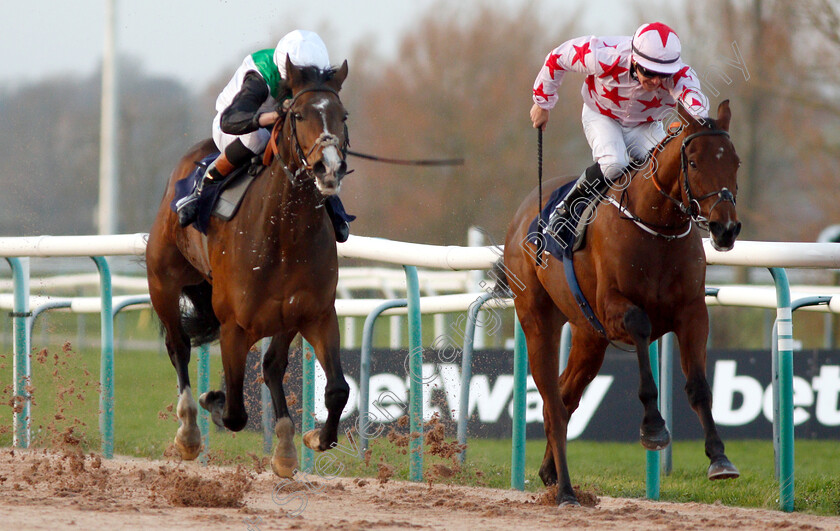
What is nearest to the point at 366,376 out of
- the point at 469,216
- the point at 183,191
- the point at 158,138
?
the point at 183,191

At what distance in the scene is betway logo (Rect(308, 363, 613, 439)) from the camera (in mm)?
6535

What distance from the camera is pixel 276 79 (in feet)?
15.7

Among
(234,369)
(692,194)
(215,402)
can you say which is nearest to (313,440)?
(234,369)

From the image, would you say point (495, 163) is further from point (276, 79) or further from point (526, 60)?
point (276, 79)

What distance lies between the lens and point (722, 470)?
4004 millimetres

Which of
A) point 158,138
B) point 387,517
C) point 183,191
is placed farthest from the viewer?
point 158,138

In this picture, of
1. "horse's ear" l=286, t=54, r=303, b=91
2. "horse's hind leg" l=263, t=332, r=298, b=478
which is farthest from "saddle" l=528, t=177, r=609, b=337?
"horse's ear" l=286, t=54, r=303, b=91

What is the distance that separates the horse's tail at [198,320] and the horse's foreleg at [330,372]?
1224 mm

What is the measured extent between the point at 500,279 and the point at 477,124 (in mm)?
9292

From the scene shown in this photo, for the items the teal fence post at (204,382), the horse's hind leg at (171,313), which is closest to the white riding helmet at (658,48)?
the horse's hind leg at (171,313)

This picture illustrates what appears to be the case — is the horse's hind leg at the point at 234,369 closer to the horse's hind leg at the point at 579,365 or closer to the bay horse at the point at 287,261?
the bay horse at the point at 287,261

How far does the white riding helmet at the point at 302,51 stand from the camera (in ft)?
14.4

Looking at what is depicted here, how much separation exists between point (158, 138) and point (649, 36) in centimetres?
1256

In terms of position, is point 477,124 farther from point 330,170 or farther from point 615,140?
point 330,170
